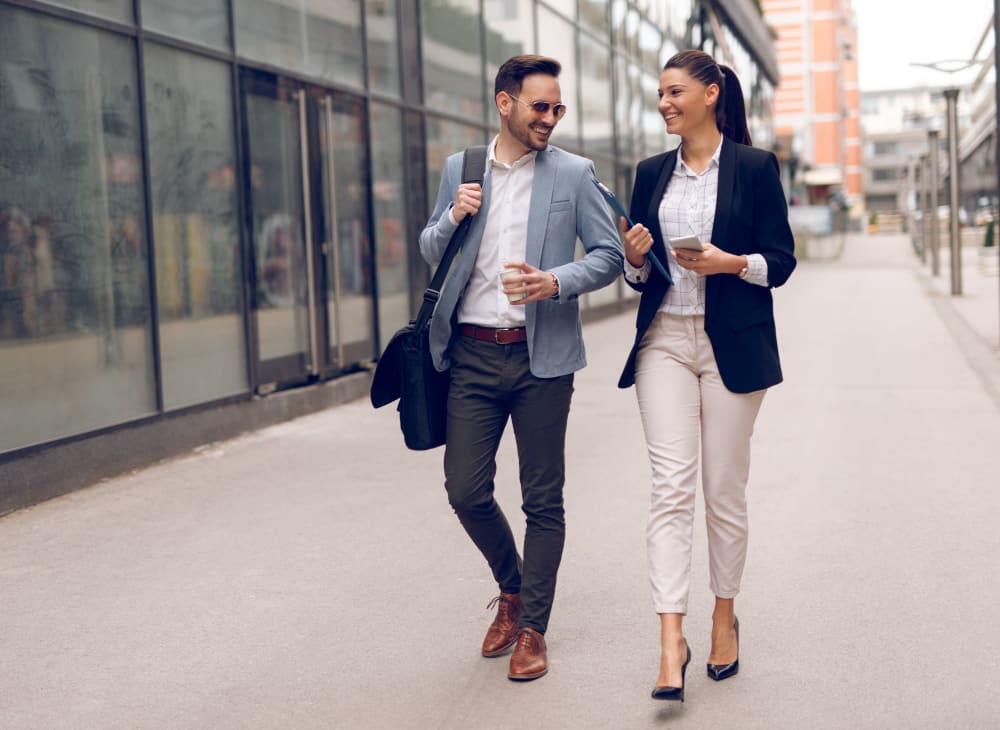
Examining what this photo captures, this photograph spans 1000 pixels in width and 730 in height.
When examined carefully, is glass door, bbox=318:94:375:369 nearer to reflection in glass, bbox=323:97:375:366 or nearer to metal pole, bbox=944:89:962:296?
reflection in glass, bbox=323:97:375:366

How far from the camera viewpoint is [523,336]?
4.26 meters

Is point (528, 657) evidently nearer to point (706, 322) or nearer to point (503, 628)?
point (503, 628)

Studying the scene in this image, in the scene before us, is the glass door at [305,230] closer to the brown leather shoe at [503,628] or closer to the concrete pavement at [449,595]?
the concrete pavement at [449,595]

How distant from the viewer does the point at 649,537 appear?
4.08 m

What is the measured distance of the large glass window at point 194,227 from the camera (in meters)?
9.08

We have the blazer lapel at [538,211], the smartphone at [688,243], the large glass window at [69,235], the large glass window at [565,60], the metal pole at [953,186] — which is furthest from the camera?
the metal pole at [953,186]

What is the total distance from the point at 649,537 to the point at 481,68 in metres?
12.7

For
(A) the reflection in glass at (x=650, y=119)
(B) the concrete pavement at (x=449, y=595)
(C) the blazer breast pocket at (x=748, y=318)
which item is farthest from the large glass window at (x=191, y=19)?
(A) the reflection in glass at (x=650, y=119)

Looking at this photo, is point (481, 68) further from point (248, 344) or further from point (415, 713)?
point (415, 713)

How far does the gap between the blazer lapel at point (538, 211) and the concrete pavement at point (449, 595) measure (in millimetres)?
1345

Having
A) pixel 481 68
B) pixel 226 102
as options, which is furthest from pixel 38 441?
pixel 481 68

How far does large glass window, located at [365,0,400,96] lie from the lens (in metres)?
12.7

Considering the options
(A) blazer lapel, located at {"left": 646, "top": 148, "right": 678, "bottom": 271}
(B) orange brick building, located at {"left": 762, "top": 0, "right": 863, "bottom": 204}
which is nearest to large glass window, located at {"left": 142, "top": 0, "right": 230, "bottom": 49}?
(A) blazer lapel, located at {"left": 646, "top": 148, "right": 678, "bottom": 271}

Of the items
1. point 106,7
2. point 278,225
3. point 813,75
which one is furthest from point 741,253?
point 813,75
